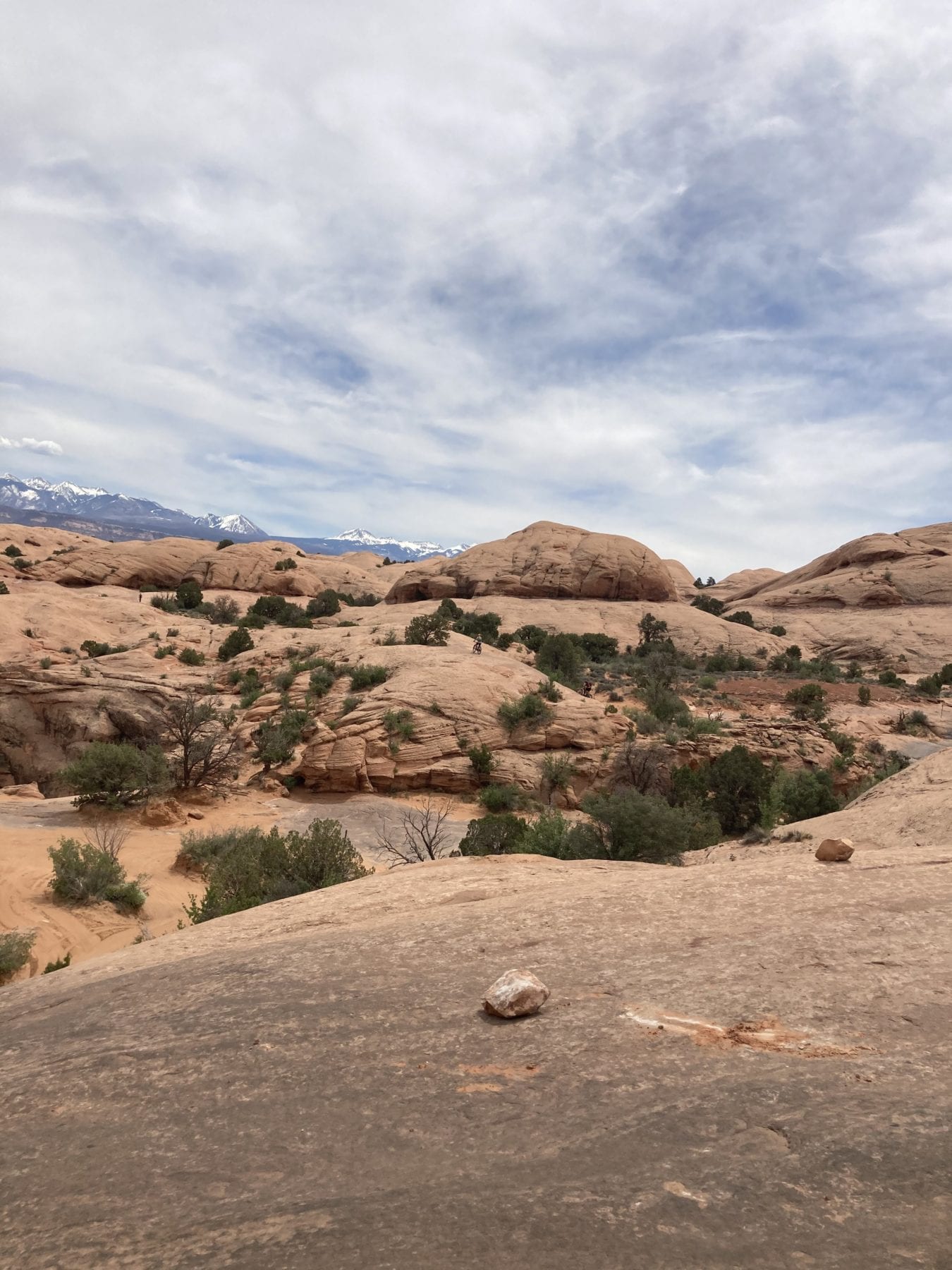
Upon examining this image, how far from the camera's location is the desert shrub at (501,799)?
54.3ft

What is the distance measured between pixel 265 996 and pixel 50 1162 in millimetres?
1363

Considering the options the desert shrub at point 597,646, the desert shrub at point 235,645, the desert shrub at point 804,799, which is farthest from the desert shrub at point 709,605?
the desert shrub at point 804,799

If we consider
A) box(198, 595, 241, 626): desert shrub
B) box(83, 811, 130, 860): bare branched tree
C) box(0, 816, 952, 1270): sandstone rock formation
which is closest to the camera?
box(0, 816, 952, 1270): sandstone rock formation

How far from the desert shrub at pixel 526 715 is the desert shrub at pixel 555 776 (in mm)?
1654

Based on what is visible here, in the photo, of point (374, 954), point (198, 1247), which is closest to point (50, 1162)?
point (198, 1247)

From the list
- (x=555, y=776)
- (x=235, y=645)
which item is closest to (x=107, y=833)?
(x=555, y=776)

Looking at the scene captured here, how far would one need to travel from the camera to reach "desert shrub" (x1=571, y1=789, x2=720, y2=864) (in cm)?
1013

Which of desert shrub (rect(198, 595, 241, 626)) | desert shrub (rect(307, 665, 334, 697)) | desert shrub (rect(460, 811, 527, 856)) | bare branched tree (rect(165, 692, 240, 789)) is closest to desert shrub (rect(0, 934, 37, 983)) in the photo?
desert shrub (rect(460, 811, 527, 856))

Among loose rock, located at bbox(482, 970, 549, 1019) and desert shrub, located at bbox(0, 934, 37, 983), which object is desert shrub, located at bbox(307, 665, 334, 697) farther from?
loose rock, located at bbox(482, 970, 549, 1019)

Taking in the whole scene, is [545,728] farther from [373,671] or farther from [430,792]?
[373,671]

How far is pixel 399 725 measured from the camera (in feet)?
61.2

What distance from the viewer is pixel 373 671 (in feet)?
70.9

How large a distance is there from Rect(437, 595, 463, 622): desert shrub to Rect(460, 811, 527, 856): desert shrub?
2809 cm

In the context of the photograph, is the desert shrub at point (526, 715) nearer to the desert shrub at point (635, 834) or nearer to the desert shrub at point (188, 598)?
the desert shrub at point (635, 834)
